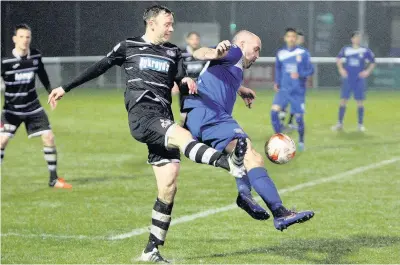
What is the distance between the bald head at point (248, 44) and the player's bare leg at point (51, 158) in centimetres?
669

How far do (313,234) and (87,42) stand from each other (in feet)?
82.7

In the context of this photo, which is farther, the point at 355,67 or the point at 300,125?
the point at 355,67

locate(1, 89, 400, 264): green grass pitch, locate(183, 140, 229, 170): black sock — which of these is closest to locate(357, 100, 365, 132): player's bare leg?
locate(1, 89, 400, 264): green grass pitch

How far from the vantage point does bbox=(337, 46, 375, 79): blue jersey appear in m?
26.7

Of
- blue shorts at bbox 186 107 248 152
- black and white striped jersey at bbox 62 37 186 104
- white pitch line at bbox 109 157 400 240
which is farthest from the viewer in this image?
white pitch line at bbox 109 157 400 240

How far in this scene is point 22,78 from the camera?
1623 cm

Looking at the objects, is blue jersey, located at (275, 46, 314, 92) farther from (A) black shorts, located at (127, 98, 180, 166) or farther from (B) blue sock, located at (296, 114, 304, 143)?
(A) black shorts, located at (127, 98, 180, 166)

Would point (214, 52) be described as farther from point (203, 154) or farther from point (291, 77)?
point (291, 77)

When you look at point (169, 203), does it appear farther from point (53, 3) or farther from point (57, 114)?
point (53, 3)

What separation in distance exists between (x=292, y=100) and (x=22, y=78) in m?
7.75

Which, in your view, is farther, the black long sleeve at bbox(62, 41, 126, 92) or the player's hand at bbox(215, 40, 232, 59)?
the black long sleeve at bbox(62, 41, 126, 92)

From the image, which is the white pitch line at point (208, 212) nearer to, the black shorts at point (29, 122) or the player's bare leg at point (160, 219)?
the player's bare leg at point (160, 219)

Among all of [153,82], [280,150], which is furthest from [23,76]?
[280,150]

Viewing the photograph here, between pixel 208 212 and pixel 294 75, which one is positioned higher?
pixel 294 75
